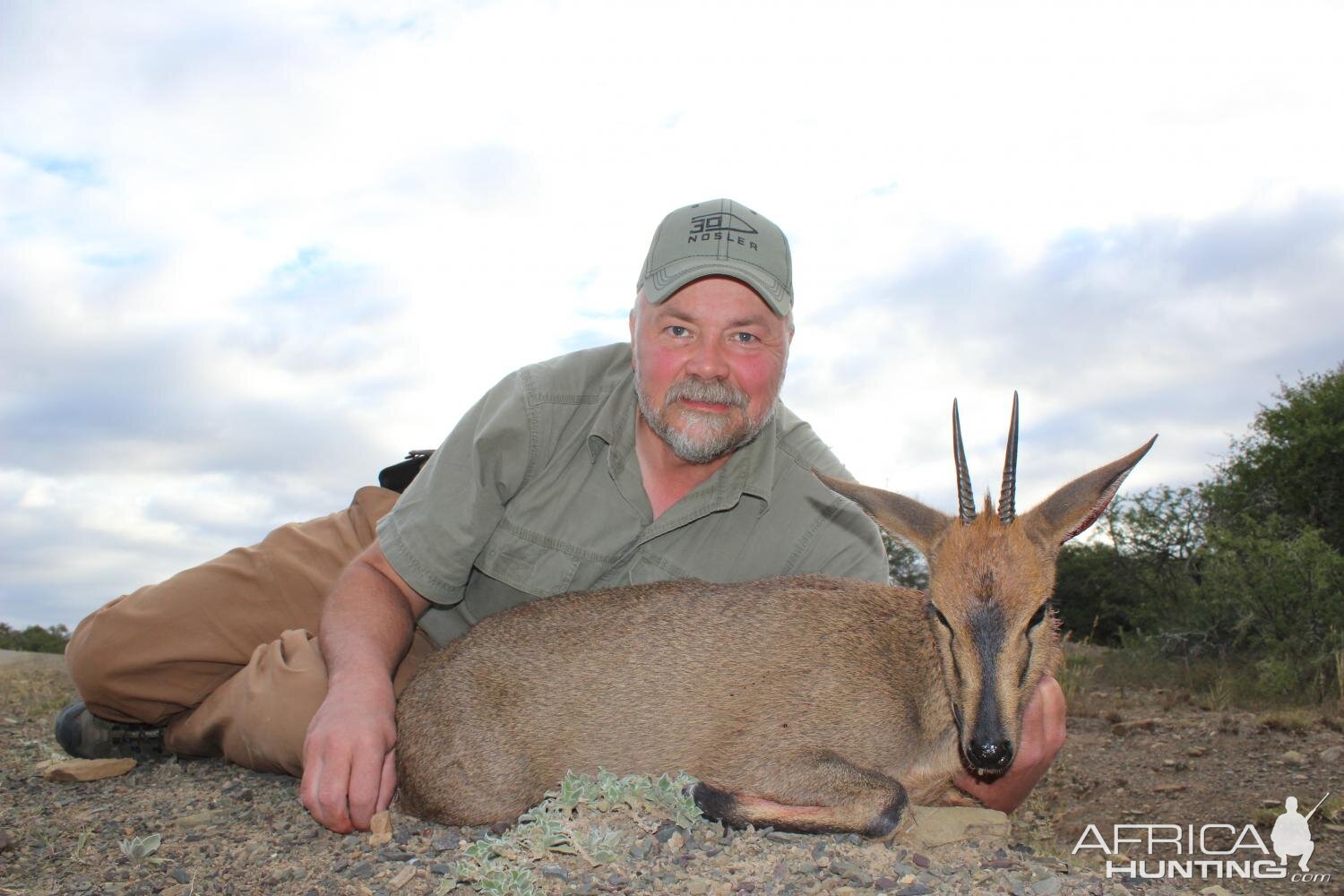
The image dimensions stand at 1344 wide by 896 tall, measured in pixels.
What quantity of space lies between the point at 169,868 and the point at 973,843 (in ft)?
11.6

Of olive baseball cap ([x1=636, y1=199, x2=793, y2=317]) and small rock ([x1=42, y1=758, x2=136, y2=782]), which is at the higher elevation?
olive baseball cap ([x1=636, y1=199, x2=793, y2=317])

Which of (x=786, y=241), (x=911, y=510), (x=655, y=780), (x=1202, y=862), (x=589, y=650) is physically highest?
(x=786, y=241)

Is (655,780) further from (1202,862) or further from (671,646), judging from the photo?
(1202,862)

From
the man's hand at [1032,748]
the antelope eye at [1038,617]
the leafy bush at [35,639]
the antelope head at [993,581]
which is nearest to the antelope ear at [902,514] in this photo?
the antelope head at [993,581]

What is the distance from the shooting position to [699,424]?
6.03 meters

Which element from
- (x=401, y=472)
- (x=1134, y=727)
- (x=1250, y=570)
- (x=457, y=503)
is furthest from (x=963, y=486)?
(x=1250, y=570)

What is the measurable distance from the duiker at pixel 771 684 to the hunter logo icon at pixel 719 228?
74.6 inches

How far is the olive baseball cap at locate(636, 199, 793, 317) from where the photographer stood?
20.4 ft

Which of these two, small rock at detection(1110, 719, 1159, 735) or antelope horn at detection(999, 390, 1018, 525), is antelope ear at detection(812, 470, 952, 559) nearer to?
antelope horn at detection(999, 390, 1018, 525)

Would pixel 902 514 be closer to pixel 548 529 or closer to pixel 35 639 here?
pixel 548 529

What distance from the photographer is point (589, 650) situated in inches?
206

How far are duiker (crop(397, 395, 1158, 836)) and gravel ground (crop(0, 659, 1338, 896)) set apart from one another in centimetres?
30

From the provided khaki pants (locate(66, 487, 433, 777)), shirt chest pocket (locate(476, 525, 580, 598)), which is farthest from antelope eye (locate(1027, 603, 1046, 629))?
khaki pants (locate(66, 487, 433, 777))

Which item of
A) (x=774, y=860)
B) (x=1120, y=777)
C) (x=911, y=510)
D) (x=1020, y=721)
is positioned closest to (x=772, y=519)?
(x=911, y=510)
